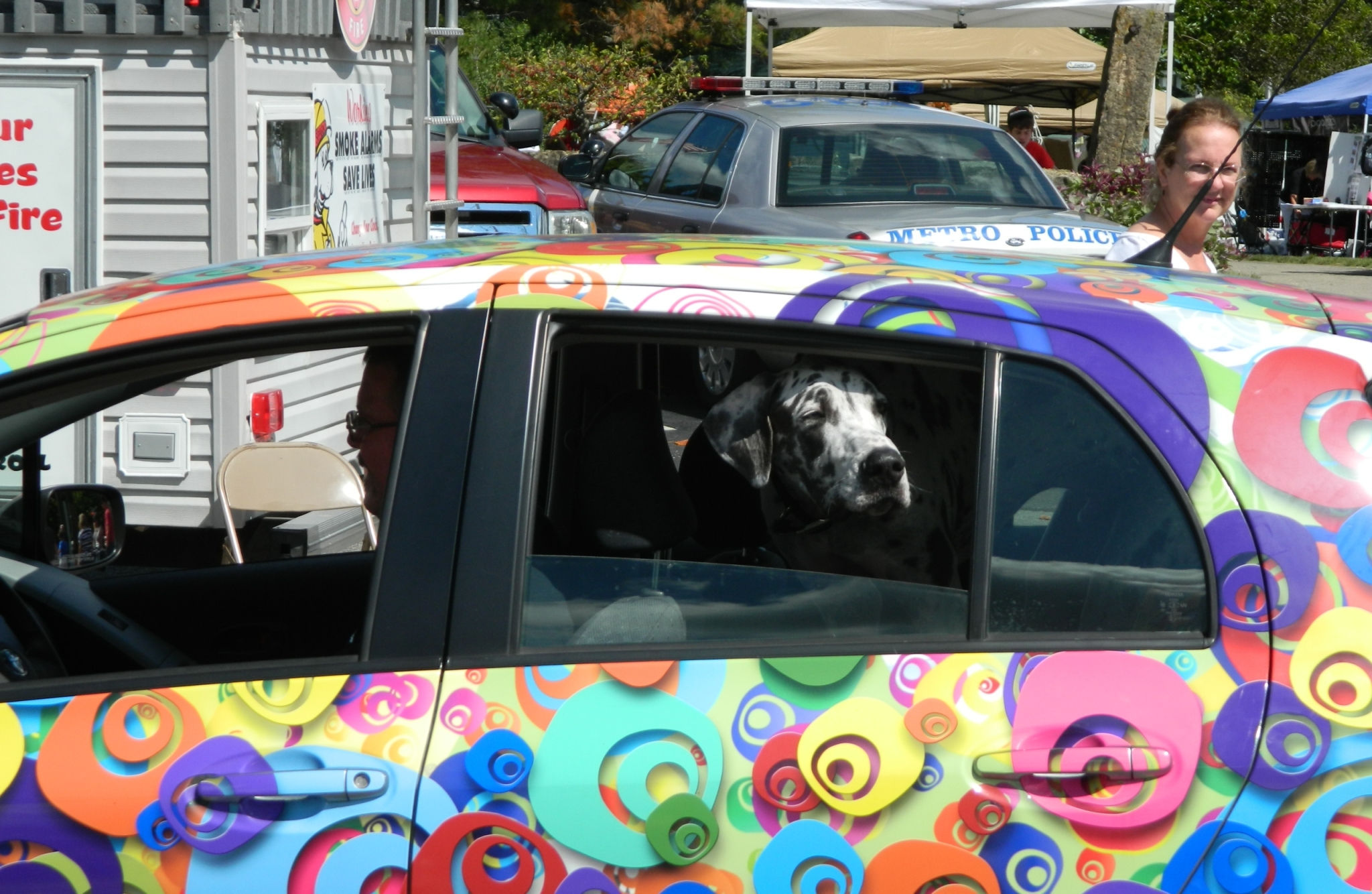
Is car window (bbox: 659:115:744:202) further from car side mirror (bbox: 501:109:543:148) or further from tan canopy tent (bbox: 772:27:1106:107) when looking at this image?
tan canopy tent (bbox: 772:27:1106:107)

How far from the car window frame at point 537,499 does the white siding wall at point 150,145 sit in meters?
4.22

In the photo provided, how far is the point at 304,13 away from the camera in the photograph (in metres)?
6.37

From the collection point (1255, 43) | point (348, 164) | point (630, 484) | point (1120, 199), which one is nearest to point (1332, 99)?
point (1255, 43)

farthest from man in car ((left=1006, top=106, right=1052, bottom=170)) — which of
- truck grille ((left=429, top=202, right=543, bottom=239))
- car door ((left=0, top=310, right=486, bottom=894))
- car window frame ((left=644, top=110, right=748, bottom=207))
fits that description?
car door ((left=0, top=310, right=486, bottom=894))

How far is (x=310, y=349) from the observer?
215 centimetres

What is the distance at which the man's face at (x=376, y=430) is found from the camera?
246cm

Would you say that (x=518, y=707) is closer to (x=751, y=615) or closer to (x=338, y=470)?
(x=751, y=615)

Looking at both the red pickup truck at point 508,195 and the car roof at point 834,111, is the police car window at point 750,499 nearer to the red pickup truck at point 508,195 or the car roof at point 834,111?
the car roof at point 834,111

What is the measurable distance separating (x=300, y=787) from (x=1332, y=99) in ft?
73.6

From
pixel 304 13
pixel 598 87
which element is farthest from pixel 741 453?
pixel 598 87

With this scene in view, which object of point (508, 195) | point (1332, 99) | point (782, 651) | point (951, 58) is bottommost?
point (782, 651)

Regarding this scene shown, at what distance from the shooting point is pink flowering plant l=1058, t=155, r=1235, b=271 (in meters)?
10.7

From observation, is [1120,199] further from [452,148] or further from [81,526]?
[81,526]

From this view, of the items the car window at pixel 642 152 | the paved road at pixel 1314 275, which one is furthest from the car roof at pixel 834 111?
the paved road at pixel 1314 275
